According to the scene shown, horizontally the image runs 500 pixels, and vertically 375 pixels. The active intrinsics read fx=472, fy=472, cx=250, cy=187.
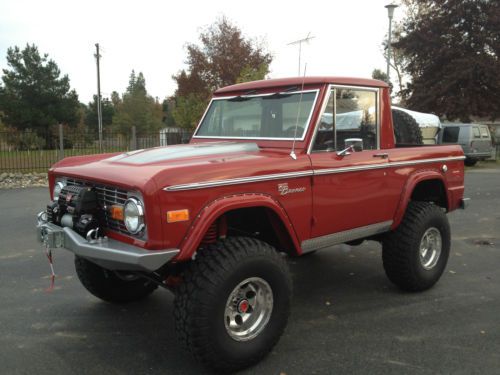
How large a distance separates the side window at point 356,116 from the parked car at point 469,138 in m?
15.3

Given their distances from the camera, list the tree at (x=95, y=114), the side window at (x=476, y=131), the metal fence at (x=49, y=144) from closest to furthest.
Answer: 1. the metal fence at (x=49, y=144)
2. the side window at (x=476, y=131)
3. the tree at (x=95, y=114)

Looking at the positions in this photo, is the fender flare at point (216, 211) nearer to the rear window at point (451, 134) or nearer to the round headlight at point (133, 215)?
the round headlight at point (133, 215)

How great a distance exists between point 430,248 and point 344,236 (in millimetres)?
1347

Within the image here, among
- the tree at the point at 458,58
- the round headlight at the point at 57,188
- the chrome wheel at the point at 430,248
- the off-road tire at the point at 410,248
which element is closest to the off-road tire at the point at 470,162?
the tree at the point at 458,58

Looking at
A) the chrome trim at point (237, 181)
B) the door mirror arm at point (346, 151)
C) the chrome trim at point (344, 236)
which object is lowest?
the chrome trim at point (344, 236)

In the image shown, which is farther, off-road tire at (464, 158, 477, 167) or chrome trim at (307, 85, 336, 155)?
off-road tire at (464, 158, 477, 167)

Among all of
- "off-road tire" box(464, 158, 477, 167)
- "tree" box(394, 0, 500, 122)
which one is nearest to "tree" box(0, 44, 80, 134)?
"tree" box(394, 0, 500, 122)

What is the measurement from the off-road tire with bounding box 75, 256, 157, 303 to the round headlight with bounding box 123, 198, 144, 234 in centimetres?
134

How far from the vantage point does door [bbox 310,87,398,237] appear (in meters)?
3.68

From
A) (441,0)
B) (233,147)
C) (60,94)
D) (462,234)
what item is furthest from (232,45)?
(60,94)

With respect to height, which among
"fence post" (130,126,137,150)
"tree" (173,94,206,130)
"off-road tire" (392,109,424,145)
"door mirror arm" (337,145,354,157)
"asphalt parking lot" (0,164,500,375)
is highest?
"tree" (173,94,206,130)

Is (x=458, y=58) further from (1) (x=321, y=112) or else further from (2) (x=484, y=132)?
(1) (x=321, y=112)

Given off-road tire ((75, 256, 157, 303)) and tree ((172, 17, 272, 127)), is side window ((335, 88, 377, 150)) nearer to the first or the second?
off-road tire ((75, 256, 157, 303))

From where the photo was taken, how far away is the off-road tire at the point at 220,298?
2.90 m
